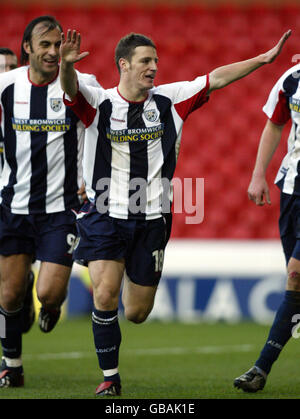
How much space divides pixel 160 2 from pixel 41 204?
22.1 feet

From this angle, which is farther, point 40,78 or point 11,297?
point 40,78

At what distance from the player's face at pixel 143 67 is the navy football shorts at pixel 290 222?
1.02 meters

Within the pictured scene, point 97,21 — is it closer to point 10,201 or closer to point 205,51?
point 205,51

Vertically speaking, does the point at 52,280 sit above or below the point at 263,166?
below

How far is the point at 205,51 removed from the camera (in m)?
11.6

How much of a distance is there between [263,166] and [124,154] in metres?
0.82

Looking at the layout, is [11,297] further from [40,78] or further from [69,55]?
[69,55]

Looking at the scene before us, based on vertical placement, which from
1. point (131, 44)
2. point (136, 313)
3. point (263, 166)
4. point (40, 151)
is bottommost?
point (136, 313)

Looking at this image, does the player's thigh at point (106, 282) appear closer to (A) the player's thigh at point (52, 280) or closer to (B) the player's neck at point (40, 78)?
(A) the player's thigh at point (52, 280)

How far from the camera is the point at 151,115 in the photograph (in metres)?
5.11

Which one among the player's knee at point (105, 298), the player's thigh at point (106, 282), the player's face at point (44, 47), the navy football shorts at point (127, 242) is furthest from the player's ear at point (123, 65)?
the player's knee at point (105, 298)

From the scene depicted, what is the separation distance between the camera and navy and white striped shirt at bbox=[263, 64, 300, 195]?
5.09m

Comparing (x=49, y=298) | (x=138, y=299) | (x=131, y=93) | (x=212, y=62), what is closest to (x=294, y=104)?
(x=131, y=93)
